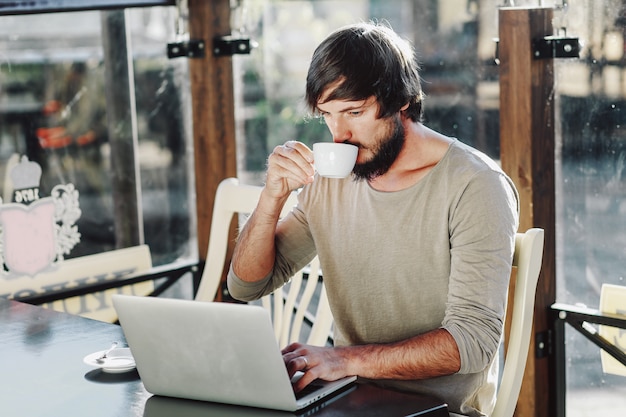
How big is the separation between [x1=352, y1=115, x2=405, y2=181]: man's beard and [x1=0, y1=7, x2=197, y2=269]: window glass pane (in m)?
1.34

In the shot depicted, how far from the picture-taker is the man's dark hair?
74.7 inches

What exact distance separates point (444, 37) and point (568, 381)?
1.06m

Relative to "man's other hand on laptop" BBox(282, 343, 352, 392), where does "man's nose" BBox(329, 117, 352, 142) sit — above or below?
above

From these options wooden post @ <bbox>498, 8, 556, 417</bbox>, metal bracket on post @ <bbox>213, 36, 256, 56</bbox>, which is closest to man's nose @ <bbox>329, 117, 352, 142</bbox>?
wooden post @ <bbox>498, 8, 556, 417</bbox>

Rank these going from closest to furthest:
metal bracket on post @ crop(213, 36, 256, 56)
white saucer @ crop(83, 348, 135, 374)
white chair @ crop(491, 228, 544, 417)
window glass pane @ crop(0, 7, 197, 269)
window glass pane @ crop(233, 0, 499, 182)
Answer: white saucer @ crop(83, 348, 135, 374) < white chair @ crop(491, 228, 544, 417) < window glass pane @ crop(233, 0, 499, 182) < window glass pane @ crop(0, 7, 197, 269) < metal bracket on post @ crop(213, 36, 256, 56)

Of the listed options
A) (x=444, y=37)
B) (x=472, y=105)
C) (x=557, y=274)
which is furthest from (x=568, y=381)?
(x=444, y=37)

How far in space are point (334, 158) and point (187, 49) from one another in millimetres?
1491

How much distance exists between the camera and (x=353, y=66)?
1.90 m

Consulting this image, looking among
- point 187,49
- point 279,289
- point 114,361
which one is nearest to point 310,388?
point 114,361

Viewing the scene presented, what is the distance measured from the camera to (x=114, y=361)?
1.73 meters

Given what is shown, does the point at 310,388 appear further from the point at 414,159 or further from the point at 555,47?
the point at 555,47

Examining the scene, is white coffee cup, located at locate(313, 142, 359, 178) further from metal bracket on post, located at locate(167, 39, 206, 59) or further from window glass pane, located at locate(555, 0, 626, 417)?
metal bracket on post, located at locate(167, 39, 206, 59)

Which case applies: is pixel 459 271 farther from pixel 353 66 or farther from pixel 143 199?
pixel 143 199

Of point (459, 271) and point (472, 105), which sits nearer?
point (459, 271)
